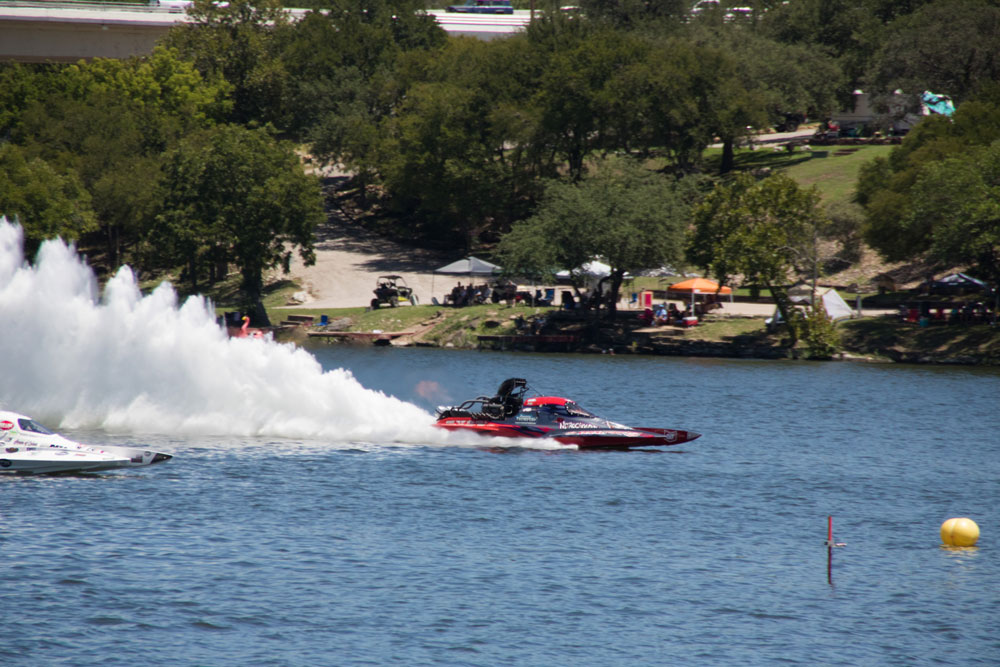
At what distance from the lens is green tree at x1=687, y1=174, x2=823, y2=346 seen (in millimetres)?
63438

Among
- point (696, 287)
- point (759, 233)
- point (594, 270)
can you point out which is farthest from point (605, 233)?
point (759, 233)

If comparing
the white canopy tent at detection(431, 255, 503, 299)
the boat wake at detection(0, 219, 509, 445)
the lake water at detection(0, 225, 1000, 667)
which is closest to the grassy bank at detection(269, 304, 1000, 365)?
the white canopy tent at detection(431, 255, 503, 299)

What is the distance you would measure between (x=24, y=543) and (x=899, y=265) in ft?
215

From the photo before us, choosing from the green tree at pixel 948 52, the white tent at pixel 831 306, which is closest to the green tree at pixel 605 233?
the white tent at pixel 831 306

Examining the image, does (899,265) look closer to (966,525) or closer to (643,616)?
(966,525)

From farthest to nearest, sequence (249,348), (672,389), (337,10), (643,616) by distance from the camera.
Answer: (337,10) → (672,389) → (249,348) → (643,616)

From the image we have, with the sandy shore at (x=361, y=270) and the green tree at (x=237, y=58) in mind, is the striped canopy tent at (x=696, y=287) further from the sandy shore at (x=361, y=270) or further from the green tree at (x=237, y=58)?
the green tree at (x=237, y=58)

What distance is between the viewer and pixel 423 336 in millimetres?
A: 70750

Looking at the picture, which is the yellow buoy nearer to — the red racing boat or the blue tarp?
the red racing boat

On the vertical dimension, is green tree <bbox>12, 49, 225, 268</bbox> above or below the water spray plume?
above

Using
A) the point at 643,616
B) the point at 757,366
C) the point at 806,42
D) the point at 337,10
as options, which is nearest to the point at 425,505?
the point at 643,616

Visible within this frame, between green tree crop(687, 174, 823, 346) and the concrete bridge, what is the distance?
62707 mm

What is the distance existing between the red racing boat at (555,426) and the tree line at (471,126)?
29.8 m

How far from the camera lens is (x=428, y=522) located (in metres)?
27.4
